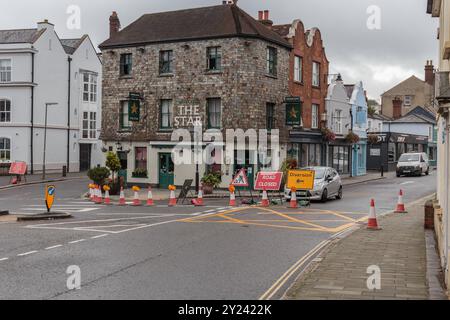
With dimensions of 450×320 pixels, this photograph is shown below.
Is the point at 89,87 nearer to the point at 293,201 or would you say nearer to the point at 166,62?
the point at 166,62

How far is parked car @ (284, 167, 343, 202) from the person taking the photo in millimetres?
25672

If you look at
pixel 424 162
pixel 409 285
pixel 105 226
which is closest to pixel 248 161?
pixel 105 226

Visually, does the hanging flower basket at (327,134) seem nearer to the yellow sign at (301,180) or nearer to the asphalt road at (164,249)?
the yellow sign at (301,180)

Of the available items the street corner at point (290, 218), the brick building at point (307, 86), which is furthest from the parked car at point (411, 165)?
the street corner at point (290, 218)

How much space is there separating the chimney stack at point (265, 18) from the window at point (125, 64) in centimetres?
967

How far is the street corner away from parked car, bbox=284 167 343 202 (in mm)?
2969

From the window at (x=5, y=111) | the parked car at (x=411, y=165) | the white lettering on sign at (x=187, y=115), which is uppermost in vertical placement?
the window at (x=5, y=111)

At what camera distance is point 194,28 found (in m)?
35.6

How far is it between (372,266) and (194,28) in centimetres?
2712

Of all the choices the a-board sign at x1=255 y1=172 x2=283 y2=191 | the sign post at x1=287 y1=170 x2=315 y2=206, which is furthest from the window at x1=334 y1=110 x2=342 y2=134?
the sign post at x1=287 y1=170 x2=315 y2=206

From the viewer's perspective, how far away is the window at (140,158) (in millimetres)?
36688
